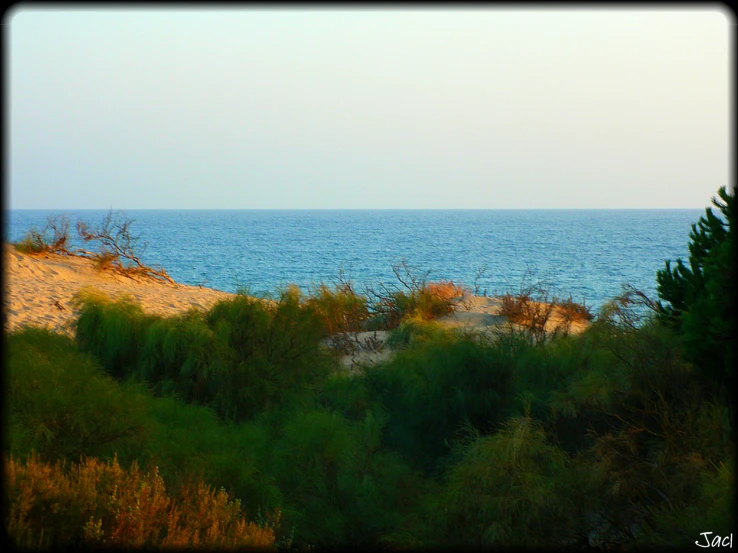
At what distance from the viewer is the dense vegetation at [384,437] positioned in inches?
211

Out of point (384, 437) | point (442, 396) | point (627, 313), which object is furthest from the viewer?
point (627, 313)

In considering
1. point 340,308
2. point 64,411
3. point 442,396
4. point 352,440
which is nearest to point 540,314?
point 340,308

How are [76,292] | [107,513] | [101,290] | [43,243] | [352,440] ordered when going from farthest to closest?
[43,243]
[101,290]
[76,292]
[352,440]
[107,513]

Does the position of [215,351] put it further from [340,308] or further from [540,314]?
[540,314]

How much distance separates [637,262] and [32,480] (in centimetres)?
4378

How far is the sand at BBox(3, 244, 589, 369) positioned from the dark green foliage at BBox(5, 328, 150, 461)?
3550 millimetres

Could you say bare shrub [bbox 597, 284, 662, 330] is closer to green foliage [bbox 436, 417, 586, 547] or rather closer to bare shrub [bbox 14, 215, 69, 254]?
green foliage [bbox 436, 417, 586, 547]

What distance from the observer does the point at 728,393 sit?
676 centimetres

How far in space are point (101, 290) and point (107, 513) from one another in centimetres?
1184

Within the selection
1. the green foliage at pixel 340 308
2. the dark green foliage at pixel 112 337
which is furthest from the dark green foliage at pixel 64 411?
the green foliage at pixel 340 308

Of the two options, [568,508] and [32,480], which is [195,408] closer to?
[32,480]

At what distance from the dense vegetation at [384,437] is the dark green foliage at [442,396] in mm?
25

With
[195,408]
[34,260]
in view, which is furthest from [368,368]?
[34,260]

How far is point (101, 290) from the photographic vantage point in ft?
52.2
